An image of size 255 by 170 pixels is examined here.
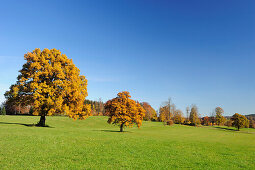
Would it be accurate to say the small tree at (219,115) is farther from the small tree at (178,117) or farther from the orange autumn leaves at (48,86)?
the orange autumn leaves at (48,86)

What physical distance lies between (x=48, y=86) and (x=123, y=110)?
16631 mm

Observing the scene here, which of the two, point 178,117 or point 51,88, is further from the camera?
point 178,117

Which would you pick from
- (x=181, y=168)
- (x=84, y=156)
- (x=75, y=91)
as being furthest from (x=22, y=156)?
(x=75, y=91)

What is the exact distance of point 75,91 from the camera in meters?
34.2

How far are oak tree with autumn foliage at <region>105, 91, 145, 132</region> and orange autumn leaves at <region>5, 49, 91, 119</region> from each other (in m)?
7.19

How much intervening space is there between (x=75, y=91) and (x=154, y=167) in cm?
2752

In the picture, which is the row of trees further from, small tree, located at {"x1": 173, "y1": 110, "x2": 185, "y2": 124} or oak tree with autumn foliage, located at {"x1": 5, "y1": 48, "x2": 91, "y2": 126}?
small tree, located at {"x1": 173, "y1": 110, "x2": 185, "y2": 124}

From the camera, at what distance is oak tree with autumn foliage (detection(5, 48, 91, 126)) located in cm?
3158

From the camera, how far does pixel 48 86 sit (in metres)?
31.6

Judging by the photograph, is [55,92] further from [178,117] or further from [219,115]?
[219,115]

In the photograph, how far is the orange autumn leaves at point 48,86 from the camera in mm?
31578

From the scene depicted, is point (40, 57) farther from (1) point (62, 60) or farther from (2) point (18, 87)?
(2) point (18, 87)

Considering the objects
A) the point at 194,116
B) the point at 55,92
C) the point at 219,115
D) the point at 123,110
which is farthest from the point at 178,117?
the point at 55,92

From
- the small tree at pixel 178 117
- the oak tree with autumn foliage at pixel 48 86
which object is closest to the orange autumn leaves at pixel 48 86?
the oak tree with autumn foliage at pixel 48 86
